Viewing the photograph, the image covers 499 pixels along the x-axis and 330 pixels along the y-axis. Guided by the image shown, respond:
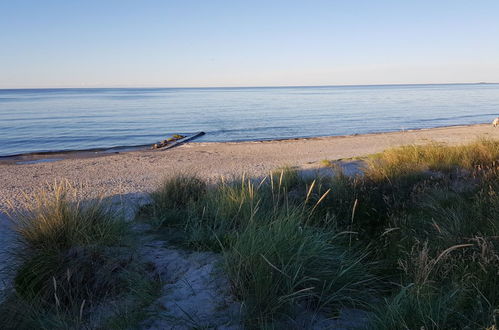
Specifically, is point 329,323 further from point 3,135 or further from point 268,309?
point 3,135

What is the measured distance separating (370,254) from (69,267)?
318 centimetres

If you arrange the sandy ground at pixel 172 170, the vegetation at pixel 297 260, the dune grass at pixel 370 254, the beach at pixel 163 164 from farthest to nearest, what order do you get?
the beach at pixel 163 164, the sandy ground at pixel 172 170, the vegetation at pixel 297 260, the dune grass at pixel 370 254

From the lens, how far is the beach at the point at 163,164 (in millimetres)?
10703

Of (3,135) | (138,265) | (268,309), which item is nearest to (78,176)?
(138,265)

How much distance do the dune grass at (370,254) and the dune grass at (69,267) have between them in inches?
34.6

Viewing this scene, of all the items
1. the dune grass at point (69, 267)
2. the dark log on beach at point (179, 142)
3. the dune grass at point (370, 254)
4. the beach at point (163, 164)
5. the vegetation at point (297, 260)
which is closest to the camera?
the dune grass at point (370, 254)

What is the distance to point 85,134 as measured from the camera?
1000 inches

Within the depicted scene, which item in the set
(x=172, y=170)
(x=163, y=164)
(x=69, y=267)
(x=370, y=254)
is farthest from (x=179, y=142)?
(x=370, y=254)

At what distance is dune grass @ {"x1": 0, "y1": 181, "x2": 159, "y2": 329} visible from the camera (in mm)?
3791

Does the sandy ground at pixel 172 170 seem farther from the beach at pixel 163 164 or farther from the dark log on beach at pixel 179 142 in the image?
the dark log on beach at pixel 179 142

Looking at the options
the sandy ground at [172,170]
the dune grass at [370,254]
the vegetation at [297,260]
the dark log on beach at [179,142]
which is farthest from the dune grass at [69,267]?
the dark log on beach at [179,142]

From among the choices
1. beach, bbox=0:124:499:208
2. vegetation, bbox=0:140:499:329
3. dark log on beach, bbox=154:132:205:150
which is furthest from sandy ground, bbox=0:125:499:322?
dark log on beach, bbox=154:132:205:150

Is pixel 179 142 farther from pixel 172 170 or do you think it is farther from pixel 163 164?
pixel 172 170

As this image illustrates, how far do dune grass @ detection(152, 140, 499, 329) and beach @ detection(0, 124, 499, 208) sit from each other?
3338 mm
